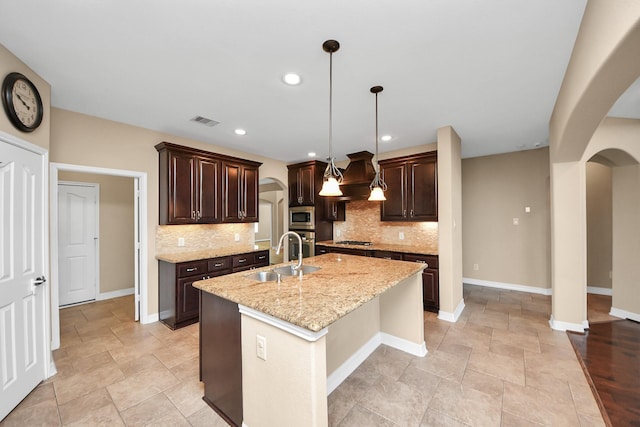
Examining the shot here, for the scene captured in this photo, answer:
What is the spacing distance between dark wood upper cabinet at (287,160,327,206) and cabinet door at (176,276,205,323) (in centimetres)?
244

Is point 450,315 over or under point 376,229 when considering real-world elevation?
under

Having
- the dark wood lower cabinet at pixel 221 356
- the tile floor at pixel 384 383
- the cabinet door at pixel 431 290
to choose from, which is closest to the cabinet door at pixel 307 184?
the cabinet door at pixel 431 290

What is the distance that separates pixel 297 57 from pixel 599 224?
18.9 ft

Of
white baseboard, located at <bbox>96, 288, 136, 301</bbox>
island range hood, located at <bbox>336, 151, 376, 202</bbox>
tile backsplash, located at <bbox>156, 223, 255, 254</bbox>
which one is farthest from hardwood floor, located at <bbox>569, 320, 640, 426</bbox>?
white baseboard, located at <bbox>96, 288, 136, 301</bbox>

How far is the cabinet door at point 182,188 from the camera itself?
3.49 m

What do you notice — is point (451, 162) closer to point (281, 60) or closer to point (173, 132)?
point (281, 60)

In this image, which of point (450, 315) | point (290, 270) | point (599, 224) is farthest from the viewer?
point (599, 224)

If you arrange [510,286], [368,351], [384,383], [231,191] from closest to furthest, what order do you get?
[384,383] → [368,351] → [231,191] → [510,286]

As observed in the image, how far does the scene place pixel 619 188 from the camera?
11.6ft

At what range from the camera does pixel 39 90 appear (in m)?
2.26

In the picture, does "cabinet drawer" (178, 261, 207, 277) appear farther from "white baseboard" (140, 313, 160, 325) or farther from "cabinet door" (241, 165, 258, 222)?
Answer: "cabinet door" (241, 165, 258, 222)

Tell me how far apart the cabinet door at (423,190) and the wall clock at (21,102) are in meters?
4.36

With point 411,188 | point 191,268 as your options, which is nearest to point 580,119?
point 411,188

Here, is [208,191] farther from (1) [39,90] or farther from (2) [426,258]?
(2) [426,258]
